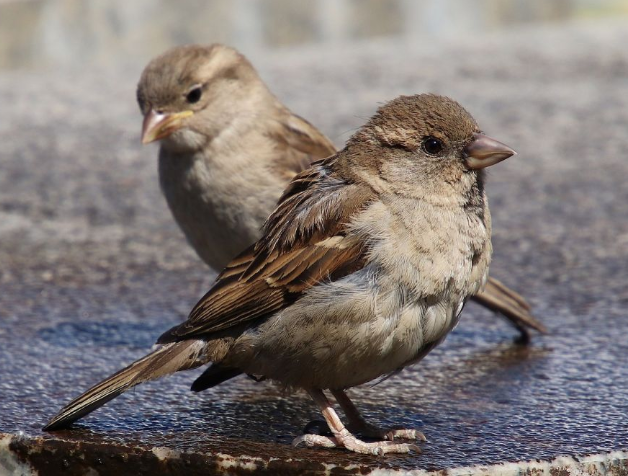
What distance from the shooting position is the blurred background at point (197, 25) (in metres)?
9.96

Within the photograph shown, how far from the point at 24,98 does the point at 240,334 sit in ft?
17.0

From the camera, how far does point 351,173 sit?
3639 millimetres

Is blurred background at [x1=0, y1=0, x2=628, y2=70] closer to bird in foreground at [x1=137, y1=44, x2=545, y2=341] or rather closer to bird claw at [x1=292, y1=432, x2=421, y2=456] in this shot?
bird in foreground at [x1=137, y1=44, x2=545, y2=341]

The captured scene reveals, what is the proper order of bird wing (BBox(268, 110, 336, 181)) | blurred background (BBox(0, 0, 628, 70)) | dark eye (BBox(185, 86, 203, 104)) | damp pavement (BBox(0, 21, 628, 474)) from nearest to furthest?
damp pavement (BBox(0, 21, 628, 474)), bird wing (BBox(268, 110, 336, 181)), dark eye (BBox(185, 86, 203, 104)), blurred background (BBox(0, 0, 628, 70))

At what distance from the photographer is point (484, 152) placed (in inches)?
140

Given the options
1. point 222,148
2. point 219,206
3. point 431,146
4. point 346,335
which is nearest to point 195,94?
point 222,148

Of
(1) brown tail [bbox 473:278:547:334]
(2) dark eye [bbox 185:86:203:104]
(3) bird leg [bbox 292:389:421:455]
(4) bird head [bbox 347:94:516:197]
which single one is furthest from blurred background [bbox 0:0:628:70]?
(3) bird leg [bbox 292:389:421:455]

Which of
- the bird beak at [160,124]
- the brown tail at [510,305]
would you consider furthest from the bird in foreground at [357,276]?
the bird beak at [160,124]

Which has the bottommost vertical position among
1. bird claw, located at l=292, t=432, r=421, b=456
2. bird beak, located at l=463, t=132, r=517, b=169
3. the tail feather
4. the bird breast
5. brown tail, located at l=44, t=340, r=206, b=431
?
bird claw, located at l=292, t=432, r=421, b=456

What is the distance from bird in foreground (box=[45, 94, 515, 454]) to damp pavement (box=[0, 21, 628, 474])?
0.20 meters

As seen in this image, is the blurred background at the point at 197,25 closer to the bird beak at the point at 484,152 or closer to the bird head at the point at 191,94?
the bird head at the point at 191,94

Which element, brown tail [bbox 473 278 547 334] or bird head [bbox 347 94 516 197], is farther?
brown tail [bbox 473 278 547 334]

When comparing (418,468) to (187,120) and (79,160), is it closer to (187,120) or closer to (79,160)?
(187,120)

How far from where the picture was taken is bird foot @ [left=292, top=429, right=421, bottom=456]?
10.9 ft
